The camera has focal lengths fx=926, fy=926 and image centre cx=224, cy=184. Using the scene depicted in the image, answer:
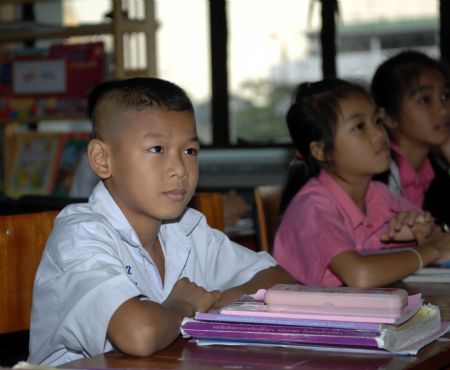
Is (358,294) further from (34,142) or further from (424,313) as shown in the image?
(34,142)

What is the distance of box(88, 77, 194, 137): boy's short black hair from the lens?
1.63 meters

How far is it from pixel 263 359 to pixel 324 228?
101 centimetres

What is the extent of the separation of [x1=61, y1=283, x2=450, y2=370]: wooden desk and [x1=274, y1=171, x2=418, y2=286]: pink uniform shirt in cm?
83

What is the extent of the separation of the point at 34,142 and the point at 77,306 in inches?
170

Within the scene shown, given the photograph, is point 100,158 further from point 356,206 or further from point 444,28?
point 444,28

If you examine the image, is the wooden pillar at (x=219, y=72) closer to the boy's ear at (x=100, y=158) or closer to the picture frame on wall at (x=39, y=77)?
the picture frame on wall at (x=39, y=77)

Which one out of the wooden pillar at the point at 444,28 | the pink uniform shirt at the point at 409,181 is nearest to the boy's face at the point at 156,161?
the pink uniform shirt at the point at 409,181

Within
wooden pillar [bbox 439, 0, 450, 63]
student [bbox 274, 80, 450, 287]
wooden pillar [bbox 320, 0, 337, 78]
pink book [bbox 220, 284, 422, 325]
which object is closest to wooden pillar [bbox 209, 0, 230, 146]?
wooden pillar [bbox 320, 0, 337, 78]

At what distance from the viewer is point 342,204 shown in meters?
2.32

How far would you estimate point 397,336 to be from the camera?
3.88 ft

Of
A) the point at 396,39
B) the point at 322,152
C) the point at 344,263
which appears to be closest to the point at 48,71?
the point at 396,39

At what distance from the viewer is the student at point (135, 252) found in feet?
4.42

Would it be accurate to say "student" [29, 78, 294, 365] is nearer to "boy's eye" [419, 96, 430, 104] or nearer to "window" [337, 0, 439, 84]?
"boy's eye" [419, 96, 430, 104]

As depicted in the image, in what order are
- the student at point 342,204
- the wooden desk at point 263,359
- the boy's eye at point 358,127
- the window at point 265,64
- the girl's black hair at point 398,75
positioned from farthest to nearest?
1. the window at point 265,64
2. the girl's black hair at point 398,75
3. the boy's eye at point 358,127
4. the student at point 342,204
5. the wooden desk at point 263,359
